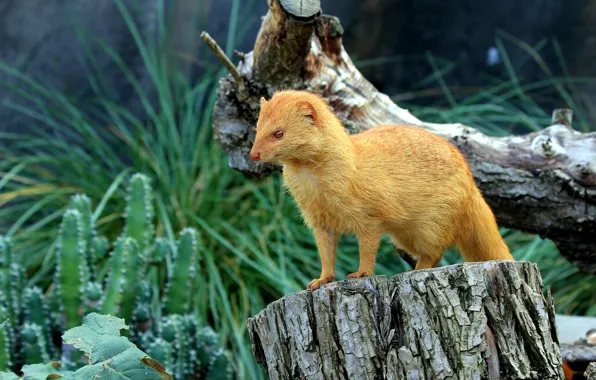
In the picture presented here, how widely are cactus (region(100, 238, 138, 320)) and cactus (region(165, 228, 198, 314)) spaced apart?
0.21 meters

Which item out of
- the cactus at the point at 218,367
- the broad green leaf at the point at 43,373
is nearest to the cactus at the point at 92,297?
the cactus at the point at 218,367

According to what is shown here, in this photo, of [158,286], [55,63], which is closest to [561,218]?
[158,286]

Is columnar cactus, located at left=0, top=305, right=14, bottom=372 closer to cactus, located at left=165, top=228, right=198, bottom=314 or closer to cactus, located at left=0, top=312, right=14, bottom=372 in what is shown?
cactus, located at left=0, top=312, right=14, bottom=372

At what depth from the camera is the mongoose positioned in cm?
172

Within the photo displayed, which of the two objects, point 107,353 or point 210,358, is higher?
point 210,358

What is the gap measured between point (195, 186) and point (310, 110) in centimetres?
245

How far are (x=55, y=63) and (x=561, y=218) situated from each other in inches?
135

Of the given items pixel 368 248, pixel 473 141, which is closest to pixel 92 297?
→ pixel 368 248

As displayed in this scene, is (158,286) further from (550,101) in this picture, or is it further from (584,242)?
(550,101)

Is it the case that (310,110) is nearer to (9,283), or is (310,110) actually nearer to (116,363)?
(116,363)

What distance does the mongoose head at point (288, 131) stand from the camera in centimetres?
168

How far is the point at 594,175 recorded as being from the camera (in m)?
2.40

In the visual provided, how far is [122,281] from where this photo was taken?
2.81m

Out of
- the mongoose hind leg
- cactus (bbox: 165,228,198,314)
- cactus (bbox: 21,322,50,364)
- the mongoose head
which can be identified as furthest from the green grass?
the mongoose head
